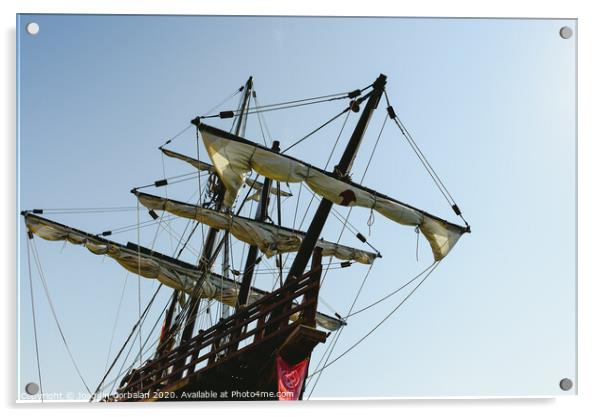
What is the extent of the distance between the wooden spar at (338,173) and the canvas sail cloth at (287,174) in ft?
0.67

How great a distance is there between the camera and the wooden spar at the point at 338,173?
11.4 meters

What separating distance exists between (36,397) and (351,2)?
189 inches

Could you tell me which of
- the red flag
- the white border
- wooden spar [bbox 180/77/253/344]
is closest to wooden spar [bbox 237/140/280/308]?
wooden spar [bbox 180/77/253/344]

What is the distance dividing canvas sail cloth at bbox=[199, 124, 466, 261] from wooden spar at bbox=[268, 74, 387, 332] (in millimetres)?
205

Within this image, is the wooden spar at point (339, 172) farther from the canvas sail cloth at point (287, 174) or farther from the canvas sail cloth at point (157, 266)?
the canvas sail cloth at point (157, 266)

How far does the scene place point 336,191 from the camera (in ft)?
37.1

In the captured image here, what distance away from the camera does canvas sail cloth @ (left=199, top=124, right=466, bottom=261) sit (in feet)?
37.2

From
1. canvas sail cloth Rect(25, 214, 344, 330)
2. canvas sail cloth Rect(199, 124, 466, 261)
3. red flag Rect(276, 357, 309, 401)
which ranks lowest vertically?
red flag Rect(276, 357, 309, 401)

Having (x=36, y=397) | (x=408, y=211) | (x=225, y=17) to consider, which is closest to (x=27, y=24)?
(x=225, y=17)

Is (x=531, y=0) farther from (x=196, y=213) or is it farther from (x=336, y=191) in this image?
(x=196, y=213)

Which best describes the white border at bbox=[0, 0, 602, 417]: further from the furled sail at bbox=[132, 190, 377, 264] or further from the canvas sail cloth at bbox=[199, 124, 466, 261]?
the furled sail at bbox=[132, 190, 377, 264]

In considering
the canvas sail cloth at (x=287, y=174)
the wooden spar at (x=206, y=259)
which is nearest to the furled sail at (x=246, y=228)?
the wooden spar at (x=206, y=259)
